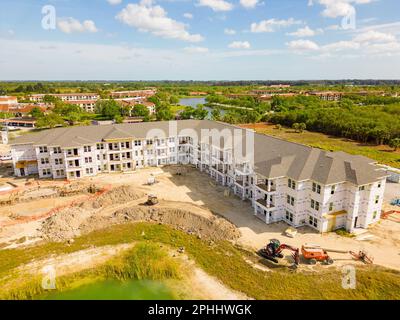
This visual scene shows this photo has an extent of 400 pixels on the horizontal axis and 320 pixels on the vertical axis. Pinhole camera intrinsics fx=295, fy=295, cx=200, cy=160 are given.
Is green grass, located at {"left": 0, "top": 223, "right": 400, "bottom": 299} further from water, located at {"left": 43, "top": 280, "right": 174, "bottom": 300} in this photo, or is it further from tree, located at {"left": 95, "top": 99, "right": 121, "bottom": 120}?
tree, located at {"left": 95, "top": 99, "right": 121, "bottom": 120}

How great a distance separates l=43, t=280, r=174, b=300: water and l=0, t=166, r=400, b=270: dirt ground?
920cm

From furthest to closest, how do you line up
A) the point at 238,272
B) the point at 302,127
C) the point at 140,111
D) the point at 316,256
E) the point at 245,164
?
the point at 140,111 < the point at 302,127 < the point at 245,164 < the point at 316,256 < the point at 238,272

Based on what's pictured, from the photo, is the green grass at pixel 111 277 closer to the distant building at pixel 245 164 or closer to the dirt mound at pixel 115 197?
the dirt mound at pixel 115 197

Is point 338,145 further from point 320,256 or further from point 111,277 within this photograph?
point 111,277

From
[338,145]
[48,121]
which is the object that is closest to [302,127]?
[338,145]

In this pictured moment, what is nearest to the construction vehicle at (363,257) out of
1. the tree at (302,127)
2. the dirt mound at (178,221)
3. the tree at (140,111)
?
the dirt mound at (178,221)

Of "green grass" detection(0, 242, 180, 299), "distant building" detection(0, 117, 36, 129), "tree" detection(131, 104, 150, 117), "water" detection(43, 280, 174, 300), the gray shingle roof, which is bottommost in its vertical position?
"water" detection(43, 280, 174, 300)

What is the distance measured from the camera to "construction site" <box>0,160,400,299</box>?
27719 millimetres

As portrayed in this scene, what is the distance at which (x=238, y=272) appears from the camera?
26.5 meters

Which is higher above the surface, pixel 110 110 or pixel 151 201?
pixel 110 110

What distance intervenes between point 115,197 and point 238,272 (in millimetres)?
21946

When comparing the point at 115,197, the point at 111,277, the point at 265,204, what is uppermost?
the point at 265,204

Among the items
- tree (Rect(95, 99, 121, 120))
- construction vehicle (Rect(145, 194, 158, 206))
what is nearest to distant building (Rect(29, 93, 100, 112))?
tree (Rect(95, 99, 121, 120))

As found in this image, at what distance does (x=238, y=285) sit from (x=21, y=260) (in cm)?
2108
